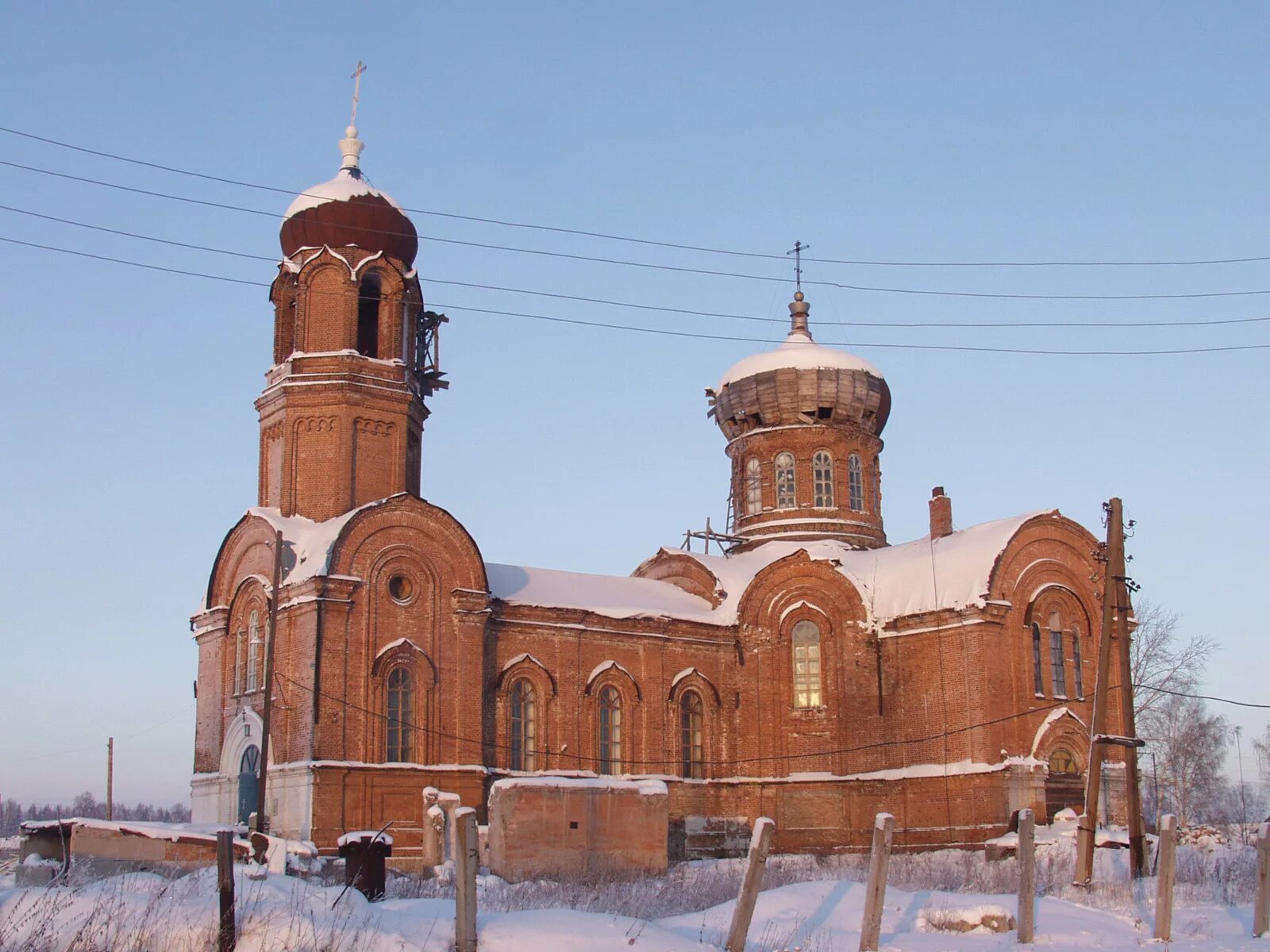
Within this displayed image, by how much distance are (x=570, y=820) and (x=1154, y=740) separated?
27934 mm

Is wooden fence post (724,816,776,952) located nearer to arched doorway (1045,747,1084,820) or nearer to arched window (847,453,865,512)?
arched doorway (1045,747,1084,820)

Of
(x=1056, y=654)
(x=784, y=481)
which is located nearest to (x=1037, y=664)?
(x=1056, y=654)

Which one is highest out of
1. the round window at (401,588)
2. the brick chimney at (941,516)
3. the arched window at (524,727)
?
the brick chimney at (941,516)

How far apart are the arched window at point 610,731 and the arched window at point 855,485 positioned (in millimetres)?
8987

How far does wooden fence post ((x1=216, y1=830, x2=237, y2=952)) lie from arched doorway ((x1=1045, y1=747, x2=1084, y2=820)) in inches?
906

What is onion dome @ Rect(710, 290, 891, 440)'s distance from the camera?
35938 millimetres

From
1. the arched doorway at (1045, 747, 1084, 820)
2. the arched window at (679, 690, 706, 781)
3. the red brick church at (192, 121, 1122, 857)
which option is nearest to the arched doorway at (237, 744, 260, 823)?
the red brick church at (192, 121, 1122, 857)

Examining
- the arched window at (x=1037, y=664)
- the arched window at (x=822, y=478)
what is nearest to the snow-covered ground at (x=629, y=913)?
the arched window at (x=1037, y=664)

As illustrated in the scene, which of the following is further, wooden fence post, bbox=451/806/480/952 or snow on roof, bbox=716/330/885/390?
snow on roof, bbox=716/330/885/390

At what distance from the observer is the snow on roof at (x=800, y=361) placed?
3606 centimetres

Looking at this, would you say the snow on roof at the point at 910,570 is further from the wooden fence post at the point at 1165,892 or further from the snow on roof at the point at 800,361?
the wooden fence post at the point at 1165,892

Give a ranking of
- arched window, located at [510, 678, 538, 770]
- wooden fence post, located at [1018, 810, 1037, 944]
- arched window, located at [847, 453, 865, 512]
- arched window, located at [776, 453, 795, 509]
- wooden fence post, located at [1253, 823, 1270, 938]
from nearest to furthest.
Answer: wooden fence post, located at [1018, 810, 1037, 944] → wooden fence post, located at [1253, 823, 1270, 938] → arched window, located at [510, 678, 538, 770] → arched window, located at [776, 453, 795, 509] → arched window, located at [847, 453, 865, 512]

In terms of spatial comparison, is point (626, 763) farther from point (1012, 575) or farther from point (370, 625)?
point (1012, 575)

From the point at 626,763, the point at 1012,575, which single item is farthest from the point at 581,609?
the point at 1012,575
